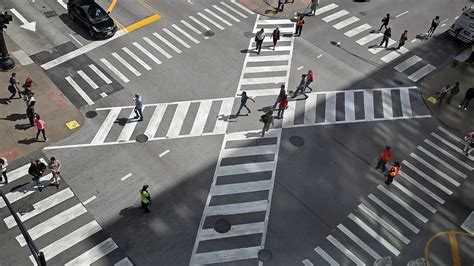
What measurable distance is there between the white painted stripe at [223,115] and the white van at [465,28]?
832 inches

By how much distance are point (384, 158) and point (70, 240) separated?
17.3m

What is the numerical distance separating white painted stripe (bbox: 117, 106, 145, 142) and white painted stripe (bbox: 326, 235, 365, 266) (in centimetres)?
1317

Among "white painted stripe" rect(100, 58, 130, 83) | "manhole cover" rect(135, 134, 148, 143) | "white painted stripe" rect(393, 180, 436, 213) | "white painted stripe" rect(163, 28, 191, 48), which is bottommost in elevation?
"manhole cover" rect(135, 134, 148, 143)

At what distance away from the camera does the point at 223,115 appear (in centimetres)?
2856

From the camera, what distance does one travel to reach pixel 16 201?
22.4m

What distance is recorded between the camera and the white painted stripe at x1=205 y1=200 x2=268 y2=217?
74.6 ft

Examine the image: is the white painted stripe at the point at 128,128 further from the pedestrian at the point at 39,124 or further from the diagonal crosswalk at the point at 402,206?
the diagonal crosswalk at the point at 402,206

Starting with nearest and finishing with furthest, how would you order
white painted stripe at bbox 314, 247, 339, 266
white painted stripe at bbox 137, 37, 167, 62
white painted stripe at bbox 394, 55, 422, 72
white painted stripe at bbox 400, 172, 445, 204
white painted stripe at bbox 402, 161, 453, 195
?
white painted stripe at bbox 314, 247, 339, 266
white painted stripe at bbox 400, 172, 445, 204
white painted stripe at bbox 402, 161, 453, 195
white painted stripe at bbox 137, 37, 167, 62
white painted stripe at bbox 394, 55, 422, 72

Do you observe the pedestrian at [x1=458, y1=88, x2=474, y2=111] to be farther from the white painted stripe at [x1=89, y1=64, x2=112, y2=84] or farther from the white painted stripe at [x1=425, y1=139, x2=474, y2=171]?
the white painted stripe at [x1=89, y1=64, x2=112, y2=84]

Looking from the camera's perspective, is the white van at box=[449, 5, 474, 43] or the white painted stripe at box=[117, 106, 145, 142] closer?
the white painted stripe at box=[117, 106, 145, 142]

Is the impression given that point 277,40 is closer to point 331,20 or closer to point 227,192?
point 331,20

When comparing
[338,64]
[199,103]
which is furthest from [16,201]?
[338,64]

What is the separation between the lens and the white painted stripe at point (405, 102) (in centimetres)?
3011

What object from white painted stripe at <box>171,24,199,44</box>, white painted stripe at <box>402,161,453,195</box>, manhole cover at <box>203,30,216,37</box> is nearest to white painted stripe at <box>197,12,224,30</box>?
manhole cover at <box>203,30,216,37</box>
